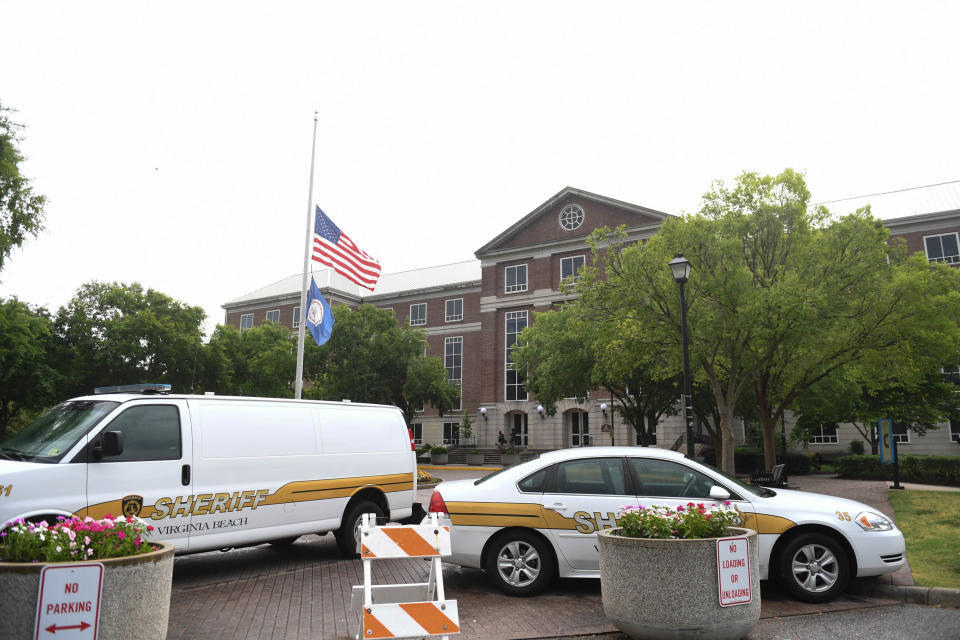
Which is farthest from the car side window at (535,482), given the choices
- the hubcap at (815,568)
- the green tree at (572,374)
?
the green tree at (572,374)

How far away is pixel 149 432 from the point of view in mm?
7641

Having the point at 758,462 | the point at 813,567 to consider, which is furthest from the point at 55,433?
the point at 758,462

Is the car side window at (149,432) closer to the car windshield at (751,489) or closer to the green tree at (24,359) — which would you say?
the car windshield at (751,489)

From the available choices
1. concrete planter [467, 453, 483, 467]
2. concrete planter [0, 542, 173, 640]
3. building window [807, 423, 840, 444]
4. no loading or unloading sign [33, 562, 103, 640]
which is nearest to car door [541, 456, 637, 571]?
concrete planter [0, 542, 173, 640]

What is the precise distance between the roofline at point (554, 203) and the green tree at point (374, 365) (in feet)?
40.9

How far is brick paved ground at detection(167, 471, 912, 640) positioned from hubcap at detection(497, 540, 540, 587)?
0.23 m

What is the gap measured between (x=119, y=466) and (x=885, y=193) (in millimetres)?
51186

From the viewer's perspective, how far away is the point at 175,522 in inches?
298

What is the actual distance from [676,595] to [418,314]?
54647 mm

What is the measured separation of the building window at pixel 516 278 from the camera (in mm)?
49625

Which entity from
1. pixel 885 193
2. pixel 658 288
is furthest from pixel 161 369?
pixel 885 193

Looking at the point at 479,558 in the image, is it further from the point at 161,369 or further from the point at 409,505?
the point at 161,369

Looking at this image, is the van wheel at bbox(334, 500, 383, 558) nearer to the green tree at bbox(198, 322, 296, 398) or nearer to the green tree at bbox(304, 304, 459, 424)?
the green tree at bbox(304, 304, 459, 424)

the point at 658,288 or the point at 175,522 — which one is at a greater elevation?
the point at 658,288
